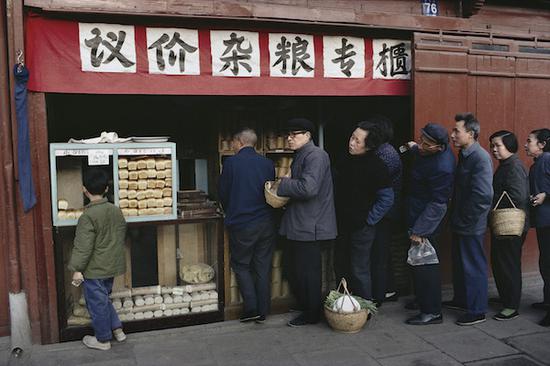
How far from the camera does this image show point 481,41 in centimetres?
670

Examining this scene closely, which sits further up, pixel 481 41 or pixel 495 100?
pixel 481 41

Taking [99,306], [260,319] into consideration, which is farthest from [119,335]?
[260,319]

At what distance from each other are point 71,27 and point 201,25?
1333 millimetres

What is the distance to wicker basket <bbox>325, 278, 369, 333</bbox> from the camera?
17.6ft

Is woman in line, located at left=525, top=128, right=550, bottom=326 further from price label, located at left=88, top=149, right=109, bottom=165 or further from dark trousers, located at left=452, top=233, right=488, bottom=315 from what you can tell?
price label, located at left=88, top=149, right=109, bottom=165

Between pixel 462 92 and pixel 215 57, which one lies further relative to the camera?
pixel 462 92

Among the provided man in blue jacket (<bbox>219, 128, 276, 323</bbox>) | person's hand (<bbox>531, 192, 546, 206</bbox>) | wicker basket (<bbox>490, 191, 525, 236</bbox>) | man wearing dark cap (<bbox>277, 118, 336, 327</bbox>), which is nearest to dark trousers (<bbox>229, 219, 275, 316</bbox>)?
man in blue jacket (<bbox>219, 128, 276, 323</bbox>)

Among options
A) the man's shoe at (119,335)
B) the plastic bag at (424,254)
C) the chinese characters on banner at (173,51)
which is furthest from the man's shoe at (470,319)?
the chinese characters on banner at (173,51)

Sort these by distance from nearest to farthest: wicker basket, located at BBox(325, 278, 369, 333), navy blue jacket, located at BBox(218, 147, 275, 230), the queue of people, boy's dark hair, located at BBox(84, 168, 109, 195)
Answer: boy's dark hair, located at BBox(84, 168, 109, 195)
wicker basket, located at BBox(325, 278, 369, 333)
the queue of people
navy blue jacket, located at BBox(218, 147, 275, 230)

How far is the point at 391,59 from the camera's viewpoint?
251 inches

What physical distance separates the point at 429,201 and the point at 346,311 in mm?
1520

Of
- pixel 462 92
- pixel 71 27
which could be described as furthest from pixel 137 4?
pixel 462 92

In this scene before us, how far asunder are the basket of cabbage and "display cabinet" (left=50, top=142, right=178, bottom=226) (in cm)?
200

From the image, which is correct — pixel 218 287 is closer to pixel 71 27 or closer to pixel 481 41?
pixel 71 27
